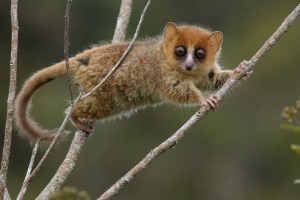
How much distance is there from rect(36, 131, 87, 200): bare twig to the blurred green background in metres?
14.1

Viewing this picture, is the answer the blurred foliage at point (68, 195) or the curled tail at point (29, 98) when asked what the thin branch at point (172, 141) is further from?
the curled tail at point (29, 98)

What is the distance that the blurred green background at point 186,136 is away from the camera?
21.5 m

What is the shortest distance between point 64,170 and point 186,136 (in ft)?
53.6

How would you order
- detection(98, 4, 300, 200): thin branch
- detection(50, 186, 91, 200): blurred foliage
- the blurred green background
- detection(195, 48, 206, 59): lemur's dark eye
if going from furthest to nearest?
the blurred green background, detection(195, 48, 206, 59): lemur's dark eye, detection(98, 4, 300, 200): thin branch, detection(50, 186, 91, 200): blurred foliage

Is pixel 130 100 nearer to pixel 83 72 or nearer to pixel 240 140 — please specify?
pixel 83 72

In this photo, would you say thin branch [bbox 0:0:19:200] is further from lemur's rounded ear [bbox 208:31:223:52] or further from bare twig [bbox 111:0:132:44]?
bare twig [bbox 111:0:132:44]

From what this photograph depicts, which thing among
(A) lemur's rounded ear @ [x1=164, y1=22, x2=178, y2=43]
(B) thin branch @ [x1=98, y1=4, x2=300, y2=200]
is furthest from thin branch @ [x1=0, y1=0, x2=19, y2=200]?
(A) lemur's rounded ear @ [x1=164, y1=22, x2=178, y2=43]

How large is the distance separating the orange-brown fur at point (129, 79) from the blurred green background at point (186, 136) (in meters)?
13.7

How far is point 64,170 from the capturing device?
5.76 m

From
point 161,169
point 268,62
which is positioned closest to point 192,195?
point 161,169

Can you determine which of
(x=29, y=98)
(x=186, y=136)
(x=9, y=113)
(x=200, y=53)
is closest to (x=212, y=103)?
(x=200, y=53)

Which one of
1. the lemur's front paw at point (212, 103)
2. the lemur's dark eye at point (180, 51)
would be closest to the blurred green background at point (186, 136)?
the lemur's dark eye at point (180, 51)

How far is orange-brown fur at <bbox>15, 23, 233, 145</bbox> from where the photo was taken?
22.0ft

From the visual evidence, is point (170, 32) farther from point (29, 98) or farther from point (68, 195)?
point (68, 195)
